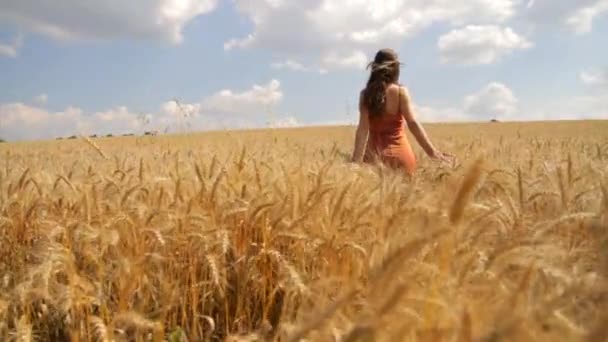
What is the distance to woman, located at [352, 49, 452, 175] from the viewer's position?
14.8ft

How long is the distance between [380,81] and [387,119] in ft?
1.12

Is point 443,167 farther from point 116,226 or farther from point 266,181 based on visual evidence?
point 116,226

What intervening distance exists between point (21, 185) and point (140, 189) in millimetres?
582

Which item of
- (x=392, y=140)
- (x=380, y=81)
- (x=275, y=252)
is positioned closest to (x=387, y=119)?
(x=392, y=140)

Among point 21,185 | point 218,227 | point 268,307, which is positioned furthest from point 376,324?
point 21,185

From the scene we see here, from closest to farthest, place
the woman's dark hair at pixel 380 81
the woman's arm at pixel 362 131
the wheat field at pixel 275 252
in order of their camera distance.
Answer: the wheat field at pixel 275 252, the woman's dark hair at pixel 380 81, the woman's arm at pixel 362 131

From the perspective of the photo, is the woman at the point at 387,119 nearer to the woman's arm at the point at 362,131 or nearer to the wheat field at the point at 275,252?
the woman's arm at the point at 362,131

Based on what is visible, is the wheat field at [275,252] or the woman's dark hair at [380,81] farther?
the woman's dark hair at [380,81]

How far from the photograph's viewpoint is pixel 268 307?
1660mm

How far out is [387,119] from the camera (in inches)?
183

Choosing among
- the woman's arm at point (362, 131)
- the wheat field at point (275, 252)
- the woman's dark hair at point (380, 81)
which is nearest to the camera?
the wheat field at point (275, 252)

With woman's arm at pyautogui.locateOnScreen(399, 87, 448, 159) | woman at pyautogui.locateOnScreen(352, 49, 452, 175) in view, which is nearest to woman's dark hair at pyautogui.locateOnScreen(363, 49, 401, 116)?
woman at pyautogui.locateOnScreen(352, 49, 452, 175)

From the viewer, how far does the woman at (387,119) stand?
14.8 ft

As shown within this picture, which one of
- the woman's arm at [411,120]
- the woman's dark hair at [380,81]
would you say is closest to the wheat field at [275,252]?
the woman's arm at [411,120]
